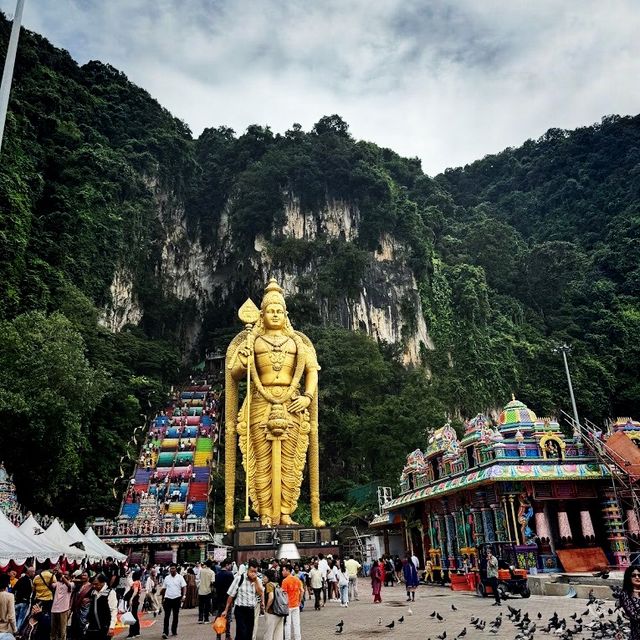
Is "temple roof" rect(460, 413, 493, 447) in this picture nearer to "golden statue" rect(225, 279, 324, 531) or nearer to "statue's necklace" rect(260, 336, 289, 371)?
"golden statue" rect(225, 279, 324, 531)

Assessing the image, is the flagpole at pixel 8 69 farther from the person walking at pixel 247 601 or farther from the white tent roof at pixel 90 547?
the white tent roof at pixel 90 547

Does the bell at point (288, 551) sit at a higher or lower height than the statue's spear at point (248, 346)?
lower

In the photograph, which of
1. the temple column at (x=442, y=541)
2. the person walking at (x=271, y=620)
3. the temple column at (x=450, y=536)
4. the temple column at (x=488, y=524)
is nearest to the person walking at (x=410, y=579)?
the temple column at (x=488, y=524)

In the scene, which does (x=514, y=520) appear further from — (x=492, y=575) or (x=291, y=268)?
(x=291, y=268)

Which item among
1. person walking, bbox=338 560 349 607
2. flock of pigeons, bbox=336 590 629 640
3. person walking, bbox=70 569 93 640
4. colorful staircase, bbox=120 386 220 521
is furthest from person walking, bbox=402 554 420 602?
colorful staircase, bbox=120 386 220 521

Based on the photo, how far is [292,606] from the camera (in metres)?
5.89

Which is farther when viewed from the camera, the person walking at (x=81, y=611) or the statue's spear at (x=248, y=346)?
the statue's spear at (x=248, y=346)

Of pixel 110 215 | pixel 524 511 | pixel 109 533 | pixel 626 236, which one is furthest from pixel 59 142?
pixel 626 236

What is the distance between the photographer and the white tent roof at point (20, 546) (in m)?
8.59

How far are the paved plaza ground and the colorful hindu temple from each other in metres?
2.20

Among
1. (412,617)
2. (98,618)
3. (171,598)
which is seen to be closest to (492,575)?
(412,617)

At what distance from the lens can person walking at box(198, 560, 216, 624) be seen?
8102 mm

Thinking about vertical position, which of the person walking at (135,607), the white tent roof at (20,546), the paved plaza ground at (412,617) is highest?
the white tent roof at (20,546)

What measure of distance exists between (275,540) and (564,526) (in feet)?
19.7
